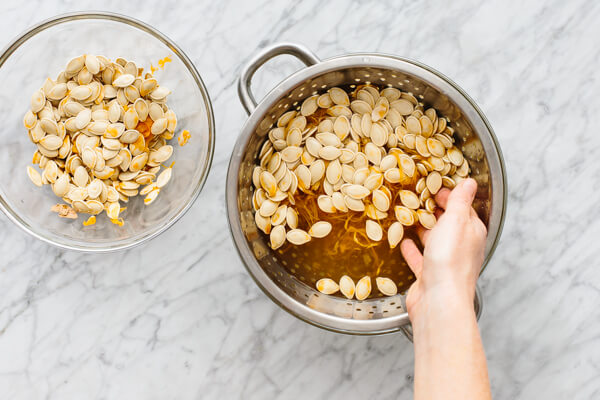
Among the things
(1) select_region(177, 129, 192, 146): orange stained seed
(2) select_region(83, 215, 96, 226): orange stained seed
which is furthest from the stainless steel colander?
(2) select_region(83, 215, 96, 226): orange stained seed

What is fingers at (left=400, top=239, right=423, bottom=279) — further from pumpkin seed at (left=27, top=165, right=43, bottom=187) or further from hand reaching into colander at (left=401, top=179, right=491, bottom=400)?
pumpkin seed at (left=27, top=165, right=43, bottom=187)

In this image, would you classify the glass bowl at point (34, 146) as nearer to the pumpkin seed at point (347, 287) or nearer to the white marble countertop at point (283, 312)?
the white marble countertop at point (283, 312)

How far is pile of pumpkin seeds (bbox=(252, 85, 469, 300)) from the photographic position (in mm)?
753

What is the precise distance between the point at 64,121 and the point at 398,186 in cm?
52

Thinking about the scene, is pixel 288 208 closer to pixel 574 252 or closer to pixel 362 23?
pixel 362 23

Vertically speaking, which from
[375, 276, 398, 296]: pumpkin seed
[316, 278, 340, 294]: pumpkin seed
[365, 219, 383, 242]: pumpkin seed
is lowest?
[316, 278, 340, 294]: pumpkin seed

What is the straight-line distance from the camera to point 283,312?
0.87 m

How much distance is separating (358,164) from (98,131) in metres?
0.39

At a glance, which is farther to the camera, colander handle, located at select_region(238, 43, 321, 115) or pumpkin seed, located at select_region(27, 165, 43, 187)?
pumpkin seed, located at select_region(27, 165, 43, 187)

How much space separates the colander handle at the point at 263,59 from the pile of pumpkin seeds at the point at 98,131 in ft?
0.51

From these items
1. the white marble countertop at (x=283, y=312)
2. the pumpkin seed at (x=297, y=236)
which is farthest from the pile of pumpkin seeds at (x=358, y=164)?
the white marble countertop at (x=283, y=312)

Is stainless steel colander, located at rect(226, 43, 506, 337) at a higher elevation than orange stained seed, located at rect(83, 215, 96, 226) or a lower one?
higher

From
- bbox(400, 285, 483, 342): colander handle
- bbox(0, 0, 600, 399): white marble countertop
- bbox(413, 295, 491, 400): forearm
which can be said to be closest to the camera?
bbox(413, 295, 491, 400): forearm

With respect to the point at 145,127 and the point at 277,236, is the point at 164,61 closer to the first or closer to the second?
the point at 145,127
